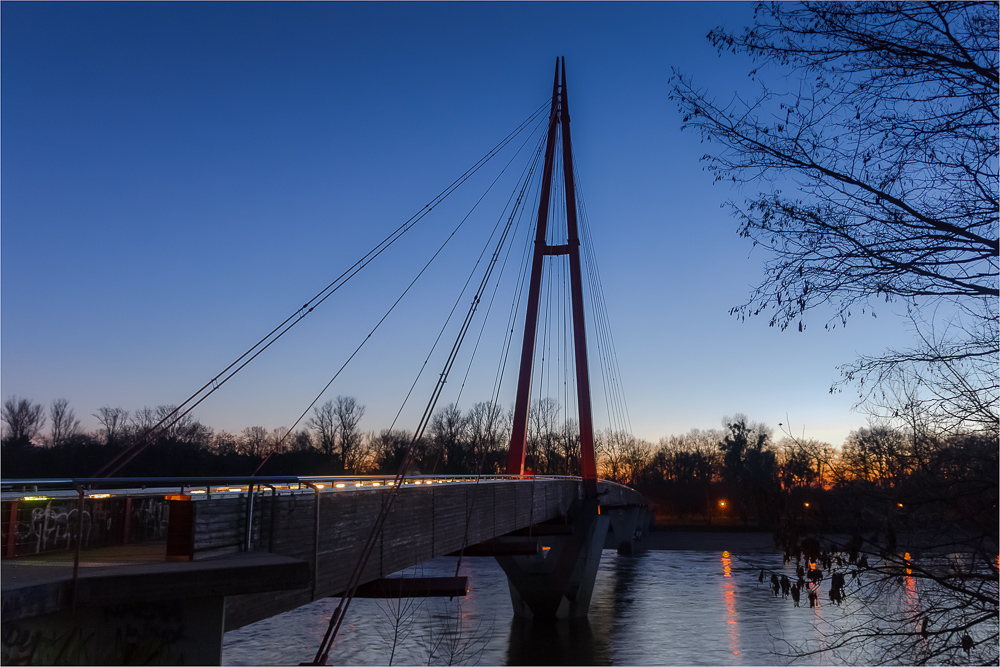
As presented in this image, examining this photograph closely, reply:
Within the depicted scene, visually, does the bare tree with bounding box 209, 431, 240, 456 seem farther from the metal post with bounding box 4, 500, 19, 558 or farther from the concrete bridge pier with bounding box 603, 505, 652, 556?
the metal post with bounding box 4, 500, 19, 558

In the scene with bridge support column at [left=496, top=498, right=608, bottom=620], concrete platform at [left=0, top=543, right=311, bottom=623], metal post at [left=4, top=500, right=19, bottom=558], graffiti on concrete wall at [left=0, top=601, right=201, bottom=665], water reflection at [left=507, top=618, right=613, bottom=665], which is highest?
metal post at [left=4, top=500, right=19, bottom=558]

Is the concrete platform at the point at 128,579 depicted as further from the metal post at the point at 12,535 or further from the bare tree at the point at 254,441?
the bare tree at the point at 254,441

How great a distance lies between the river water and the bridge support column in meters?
1.10

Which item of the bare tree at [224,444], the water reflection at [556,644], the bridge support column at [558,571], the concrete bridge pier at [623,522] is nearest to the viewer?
the water reflection at [556,644]

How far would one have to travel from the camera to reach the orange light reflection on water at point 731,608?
28.6 meters

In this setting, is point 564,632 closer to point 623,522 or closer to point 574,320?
point 574,320

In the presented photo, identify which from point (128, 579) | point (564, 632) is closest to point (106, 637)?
point (128, 579)

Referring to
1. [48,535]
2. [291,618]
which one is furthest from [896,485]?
[291,618]

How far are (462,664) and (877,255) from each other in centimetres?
2309

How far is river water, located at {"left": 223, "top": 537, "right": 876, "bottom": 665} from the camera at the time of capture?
26.8 metres

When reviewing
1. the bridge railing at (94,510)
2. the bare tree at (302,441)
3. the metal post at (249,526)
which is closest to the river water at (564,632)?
the bridge railing at (94,510)

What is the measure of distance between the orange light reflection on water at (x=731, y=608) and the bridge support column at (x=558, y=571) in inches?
238

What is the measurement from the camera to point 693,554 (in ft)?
242

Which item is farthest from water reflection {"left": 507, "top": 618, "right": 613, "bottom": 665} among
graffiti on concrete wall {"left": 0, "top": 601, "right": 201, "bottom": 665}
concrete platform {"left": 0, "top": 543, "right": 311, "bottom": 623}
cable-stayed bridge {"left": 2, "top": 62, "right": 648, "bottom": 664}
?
graffiti on concrete wall {"left": 0, "top": 601, "right": 201, "bottom": 665}
